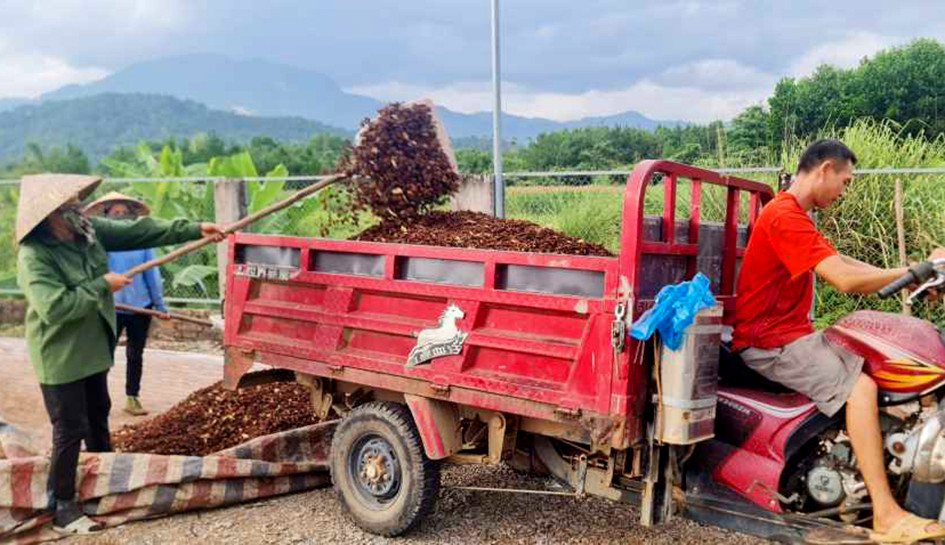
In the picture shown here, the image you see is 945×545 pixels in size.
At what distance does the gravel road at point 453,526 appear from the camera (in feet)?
13.9

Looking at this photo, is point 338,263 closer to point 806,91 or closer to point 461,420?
point 461,420

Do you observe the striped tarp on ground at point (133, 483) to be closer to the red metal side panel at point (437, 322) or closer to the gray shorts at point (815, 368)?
the red metal side panel at point (437, 322)

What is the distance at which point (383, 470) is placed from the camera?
4.30 meters

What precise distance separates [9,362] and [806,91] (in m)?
9.83

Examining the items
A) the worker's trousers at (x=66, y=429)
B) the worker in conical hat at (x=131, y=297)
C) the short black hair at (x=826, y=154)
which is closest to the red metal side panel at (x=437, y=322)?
the worker's trousers at (x=66, y=429)

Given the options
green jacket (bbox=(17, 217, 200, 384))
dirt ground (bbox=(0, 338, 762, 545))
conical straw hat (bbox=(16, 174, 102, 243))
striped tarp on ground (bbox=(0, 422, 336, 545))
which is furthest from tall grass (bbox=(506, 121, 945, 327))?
conical straw hat (bbox=(16, 174, 102, 243))

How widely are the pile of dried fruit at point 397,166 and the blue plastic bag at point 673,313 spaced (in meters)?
2.13

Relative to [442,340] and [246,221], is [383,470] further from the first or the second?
[246,221]

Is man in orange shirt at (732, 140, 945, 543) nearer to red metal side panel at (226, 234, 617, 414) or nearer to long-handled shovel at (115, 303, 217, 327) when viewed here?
red metal side panel at (226, 234, 617, 414)

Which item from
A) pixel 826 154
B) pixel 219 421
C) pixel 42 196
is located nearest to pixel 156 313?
pixel 219 421

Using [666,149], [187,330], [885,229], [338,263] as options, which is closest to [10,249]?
[187,330]

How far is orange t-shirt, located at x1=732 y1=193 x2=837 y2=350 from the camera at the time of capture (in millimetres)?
3480

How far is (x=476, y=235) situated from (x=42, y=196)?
7.43ft

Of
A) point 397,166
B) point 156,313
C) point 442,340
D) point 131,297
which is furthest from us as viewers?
point 131,297
